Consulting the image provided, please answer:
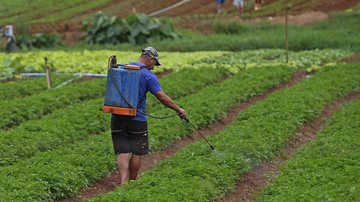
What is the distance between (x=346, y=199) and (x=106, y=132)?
23.0 feet

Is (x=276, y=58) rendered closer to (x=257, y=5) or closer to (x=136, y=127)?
(x=257, y=5)

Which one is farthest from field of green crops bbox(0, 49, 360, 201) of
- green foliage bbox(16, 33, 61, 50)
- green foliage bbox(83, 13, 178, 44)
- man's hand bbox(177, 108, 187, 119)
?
green foliage bbox(16, 33, 61, 50)

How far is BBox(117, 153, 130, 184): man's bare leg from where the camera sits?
11953mm

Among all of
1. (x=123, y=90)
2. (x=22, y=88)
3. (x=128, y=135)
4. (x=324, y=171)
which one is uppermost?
(x=123, y=90)

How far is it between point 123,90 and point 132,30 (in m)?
24.4

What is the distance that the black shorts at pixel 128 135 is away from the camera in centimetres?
1206

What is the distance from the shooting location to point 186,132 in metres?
16.4

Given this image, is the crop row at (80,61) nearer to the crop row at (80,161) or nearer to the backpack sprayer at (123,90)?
the crop row at (80,161)

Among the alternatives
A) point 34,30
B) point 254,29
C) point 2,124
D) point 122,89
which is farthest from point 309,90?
point 34,30

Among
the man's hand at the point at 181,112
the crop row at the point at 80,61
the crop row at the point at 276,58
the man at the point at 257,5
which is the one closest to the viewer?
the man's hand at the point at 181,112

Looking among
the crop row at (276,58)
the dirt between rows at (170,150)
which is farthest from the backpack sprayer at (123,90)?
the crop row at (276,58)

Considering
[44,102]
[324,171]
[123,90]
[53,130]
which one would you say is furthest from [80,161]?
[44,102]

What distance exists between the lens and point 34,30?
42.0m

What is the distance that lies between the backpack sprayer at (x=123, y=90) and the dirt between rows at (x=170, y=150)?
4.67 feet
